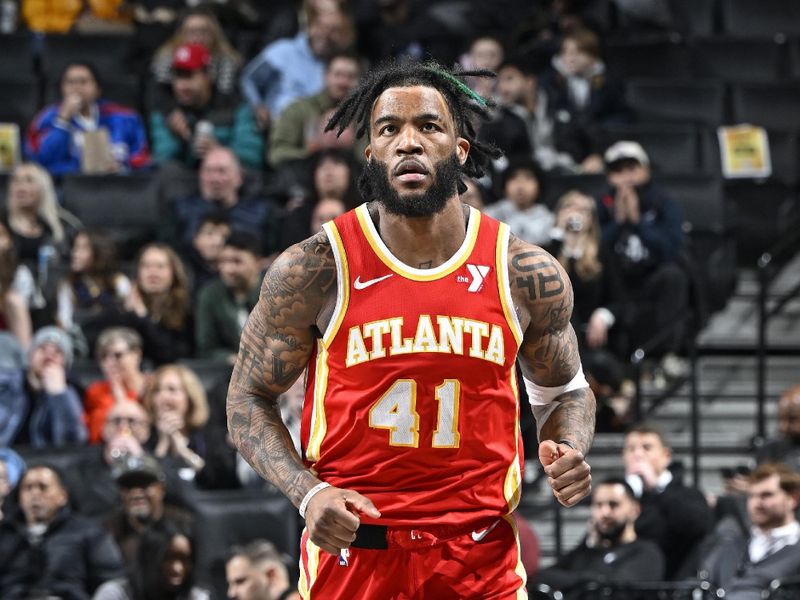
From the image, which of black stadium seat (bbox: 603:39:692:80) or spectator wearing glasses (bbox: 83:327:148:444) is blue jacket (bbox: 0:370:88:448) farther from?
black stadium seat (bbox: 603:39:692:80)

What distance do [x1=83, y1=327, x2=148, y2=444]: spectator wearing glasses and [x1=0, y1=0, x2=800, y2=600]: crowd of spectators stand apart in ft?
0.04

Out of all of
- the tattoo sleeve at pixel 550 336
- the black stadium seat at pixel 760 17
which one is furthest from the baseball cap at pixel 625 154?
the tattoo sleeve at pixel 550 336

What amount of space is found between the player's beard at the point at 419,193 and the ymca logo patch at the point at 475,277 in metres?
0.18

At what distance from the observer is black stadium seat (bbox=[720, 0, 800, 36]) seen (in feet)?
43.3

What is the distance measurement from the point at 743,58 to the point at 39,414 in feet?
20.8

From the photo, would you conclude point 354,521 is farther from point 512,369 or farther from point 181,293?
point 181,293

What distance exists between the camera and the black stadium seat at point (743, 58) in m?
12.9

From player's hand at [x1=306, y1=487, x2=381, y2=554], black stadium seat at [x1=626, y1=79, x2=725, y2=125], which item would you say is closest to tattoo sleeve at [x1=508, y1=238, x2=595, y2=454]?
player's hand at [x1=306, y1=487, x2=381, y2=554]

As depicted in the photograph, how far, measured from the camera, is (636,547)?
827 centimetres

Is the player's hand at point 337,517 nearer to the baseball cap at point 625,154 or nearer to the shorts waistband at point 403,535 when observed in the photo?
the shorts waistband at point 403,535

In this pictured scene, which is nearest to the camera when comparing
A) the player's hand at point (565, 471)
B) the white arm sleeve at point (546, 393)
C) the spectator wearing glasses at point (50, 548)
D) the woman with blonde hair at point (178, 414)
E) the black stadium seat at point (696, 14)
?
the player's hand at point (565, 471)

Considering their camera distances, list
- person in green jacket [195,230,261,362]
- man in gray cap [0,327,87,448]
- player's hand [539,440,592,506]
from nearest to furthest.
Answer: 1. player's hand [539,440,592,506]
2. man in gray cap [0,327,87,448]
3. person in green jacket [195,230,261,362]

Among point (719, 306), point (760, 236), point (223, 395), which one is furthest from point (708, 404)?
point (223, 395)

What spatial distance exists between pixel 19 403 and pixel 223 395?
118cm
